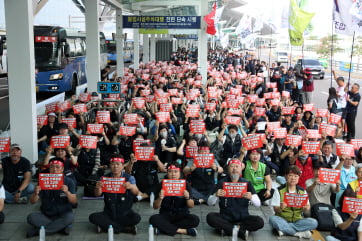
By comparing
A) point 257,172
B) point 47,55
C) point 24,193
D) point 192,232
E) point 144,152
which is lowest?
point 192,232

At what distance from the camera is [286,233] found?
7438 millimetres

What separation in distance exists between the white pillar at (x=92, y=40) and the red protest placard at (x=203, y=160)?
35.5 ft

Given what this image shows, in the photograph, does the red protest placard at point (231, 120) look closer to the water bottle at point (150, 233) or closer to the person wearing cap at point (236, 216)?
the person wearing cap at point (236, 216)

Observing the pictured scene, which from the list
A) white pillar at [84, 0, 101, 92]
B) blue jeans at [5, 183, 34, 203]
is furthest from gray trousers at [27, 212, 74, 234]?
white pillar at [84, 0, 101, 92]

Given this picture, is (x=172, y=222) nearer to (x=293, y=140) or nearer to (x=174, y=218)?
(x=174, y=218)

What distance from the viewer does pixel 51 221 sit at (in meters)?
7.36

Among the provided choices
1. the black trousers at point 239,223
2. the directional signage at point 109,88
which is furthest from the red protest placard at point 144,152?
the directional signage at point 109,88

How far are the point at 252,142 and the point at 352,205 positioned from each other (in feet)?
8.15

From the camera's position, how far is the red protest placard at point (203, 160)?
8.23 meters

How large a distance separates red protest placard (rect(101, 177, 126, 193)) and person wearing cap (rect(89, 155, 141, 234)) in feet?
0.58

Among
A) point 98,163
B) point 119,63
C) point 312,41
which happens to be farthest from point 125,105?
point 312,41

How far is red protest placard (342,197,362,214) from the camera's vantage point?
6453 mm

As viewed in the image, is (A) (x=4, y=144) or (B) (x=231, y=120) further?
(B) (x=231, y=120)

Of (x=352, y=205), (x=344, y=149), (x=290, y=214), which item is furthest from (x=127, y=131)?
(x=352, y=205)
